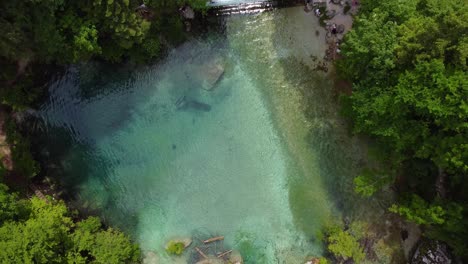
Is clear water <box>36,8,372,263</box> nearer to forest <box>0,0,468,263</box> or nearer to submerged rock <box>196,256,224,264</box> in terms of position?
submerged rock <box>196,256,224,264</box>

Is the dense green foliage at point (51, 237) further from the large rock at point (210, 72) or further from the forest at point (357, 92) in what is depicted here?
the large rock at point (210, 72)

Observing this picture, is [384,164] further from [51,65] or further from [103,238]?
[51,65]

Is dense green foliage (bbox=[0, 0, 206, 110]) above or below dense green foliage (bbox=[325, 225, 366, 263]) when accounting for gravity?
above

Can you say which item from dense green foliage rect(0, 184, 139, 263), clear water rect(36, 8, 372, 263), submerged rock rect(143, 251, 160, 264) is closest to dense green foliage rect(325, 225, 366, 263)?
clear water rect(36, 8, 372, 263)

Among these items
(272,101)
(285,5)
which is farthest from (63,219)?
(285,5)

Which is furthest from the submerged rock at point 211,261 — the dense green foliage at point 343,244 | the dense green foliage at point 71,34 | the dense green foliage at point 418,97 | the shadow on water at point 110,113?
the dense green foliage at point 71,34
